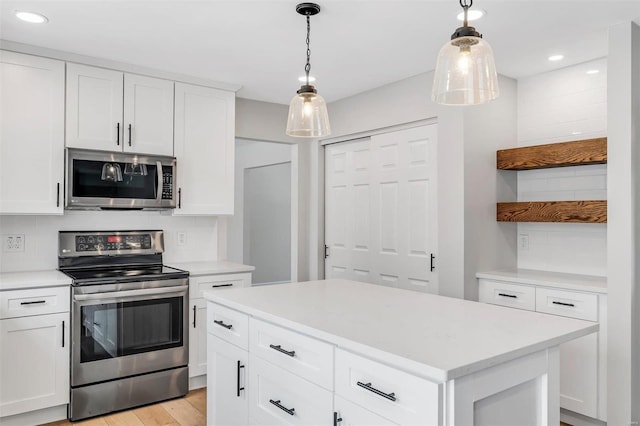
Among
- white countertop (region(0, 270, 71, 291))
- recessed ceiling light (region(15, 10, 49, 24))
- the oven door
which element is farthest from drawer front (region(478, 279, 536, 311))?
recessed ceiling light (region(15, 10, 49, 24))

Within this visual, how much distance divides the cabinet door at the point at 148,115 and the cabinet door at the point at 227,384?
67.4 inches

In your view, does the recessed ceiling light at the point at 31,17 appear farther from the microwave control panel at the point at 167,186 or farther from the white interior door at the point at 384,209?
the white interior door at the point at 384,209

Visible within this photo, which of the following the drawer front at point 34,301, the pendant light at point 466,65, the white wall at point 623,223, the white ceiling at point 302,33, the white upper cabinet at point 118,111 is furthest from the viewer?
the white upper cabinet at point 118,111

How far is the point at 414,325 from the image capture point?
5.69ft

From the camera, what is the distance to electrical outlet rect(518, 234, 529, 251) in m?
3.70

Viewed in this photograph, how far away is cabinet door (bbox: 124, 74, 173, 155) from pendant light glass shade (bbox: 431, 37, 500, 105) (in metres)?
2.56

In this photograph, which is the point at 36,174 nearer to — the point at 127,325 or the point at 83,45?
the point at 83,45

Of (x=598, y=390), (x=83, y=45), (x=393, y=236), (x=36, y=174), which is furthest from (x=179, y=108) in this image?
(x=598, y=390)

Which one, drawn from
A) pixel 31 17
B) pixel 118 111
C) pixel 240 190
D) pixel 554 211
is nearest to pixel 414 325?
pixel 554 211

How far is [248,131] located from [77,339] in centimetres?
228

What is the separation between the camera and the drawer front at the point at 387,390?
1308mm

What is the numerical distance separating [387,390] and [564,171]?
271 cm

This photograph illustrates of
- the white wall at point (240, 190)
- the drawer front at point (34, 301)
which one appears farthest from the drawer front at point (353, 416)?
the white wall at point (240, 190)

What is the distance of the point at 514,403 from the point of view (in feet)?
4.99
